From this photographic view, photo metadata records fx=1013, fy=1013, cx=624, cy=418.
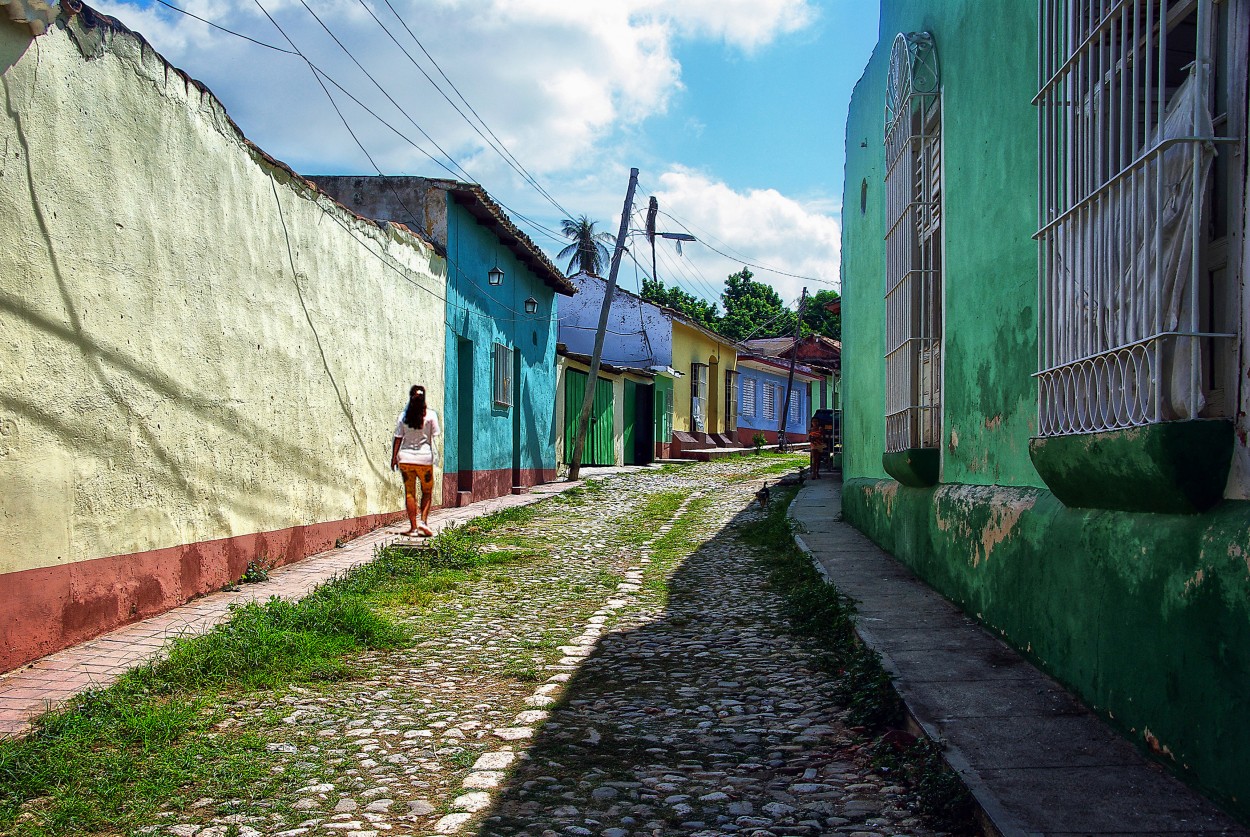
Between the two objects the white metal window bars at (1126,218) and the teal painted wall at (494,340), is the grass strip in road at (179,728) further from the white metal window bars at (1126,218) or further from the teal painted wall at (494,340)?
the teal painted wall at (494,340)

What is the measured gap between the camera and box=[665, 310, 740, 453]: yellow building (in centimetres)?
3081

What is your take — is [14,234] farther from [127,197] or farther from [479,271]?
[479,271]

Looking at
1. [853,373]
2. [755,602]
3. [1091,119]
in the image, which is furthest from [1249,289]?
[853,373]

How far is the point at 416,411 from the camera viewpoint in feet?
31.4

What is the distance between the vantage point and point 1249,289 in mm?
2834

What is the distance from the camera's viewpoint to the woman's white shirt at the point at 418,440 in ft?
31.6

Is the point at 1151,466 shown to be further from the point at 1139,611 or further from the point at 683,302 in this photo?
the point at 683,302

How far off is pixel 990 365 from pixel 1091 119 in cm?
188

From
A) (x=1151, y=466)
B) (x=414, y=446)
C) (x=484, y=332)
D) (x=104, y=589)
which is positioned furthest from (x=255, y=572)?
(x=484, y=332)

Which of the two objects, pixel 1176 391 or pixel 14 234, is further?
pixel 14 234

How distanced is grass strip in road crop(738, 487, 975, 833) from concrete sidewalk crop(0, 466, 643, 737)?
3271mm

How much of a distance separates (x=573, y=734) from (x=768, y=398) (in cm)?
3818

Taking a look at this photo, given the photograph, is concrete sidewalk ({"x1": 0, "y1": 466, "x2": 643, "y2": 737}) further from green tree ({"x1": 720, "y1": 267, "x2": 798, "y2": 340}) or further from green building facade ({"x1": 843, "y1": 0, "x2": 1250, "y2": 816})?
green tree ({"x1": 720, "y1": 267, "x2": 798, "y2": 340})

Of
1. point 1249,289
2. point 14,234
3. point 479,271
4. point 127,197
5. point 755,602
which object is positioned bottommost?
point 755,602
